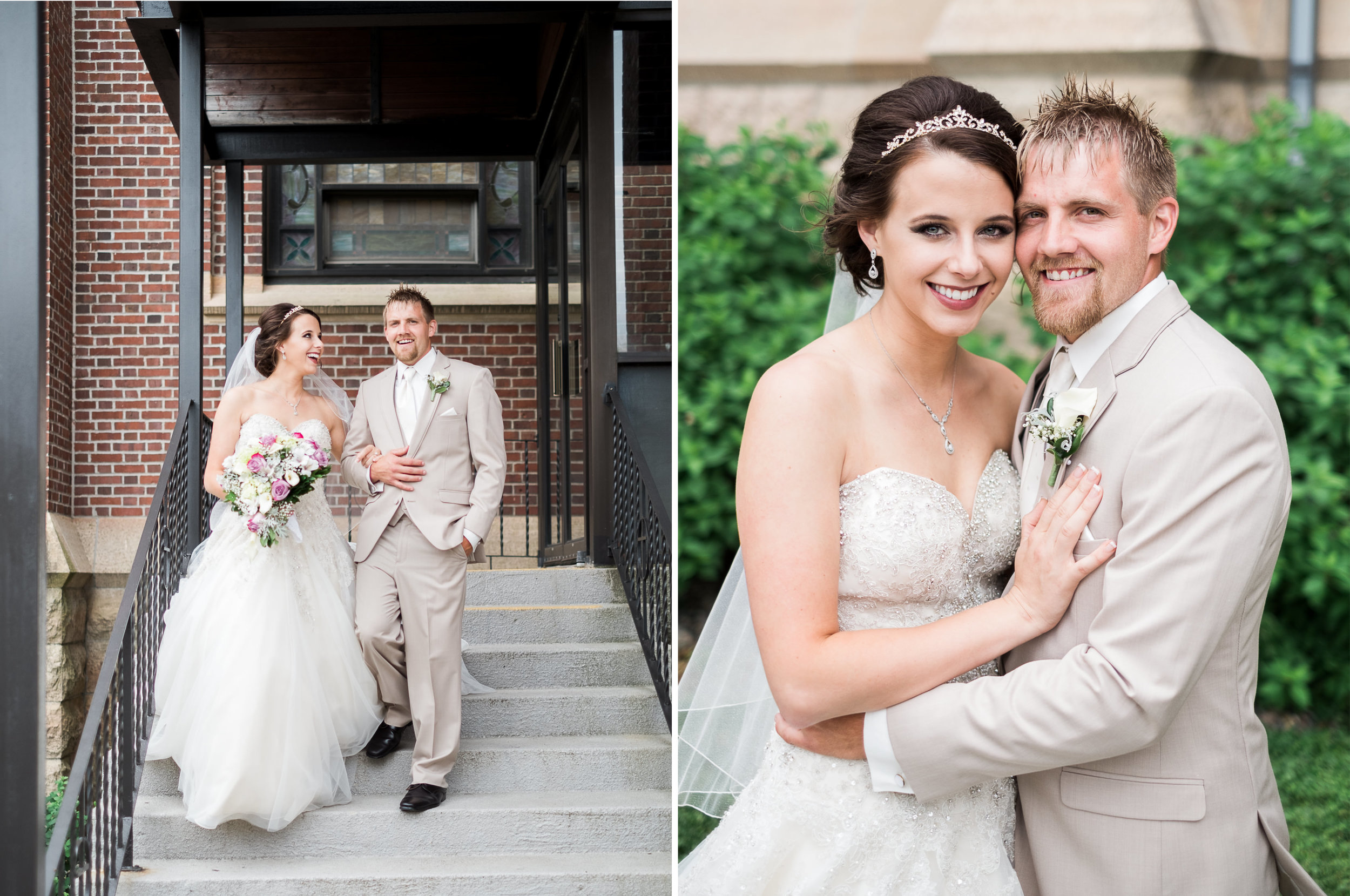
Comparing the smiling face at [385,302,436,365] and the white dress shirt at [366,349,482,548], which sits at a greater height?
the smiling face at [385,302,436,365]

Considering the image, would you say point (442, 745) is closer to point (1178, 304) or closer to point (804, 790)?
point (804, 790)

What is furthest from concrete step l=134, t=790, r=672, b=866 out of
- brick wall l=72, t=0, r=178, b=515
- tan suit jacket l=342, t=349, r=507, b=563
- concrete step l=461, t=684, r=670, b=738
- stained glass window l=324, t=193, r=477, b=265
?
stained glass window l=324, t=193, r=477, b=265

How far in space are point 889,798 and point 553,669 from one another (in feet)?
11.4

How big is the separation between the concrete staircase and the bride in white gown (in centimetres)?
13

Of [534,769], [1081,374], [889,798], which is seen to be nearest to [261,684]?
[534,769]

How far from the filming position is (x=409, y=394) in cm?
471

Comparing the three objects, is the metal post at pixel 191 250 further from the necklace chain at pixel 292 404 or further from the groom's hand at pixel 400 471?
the groom's hand at pixel 400 471

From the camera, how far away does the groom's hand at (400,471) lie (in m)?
4.55

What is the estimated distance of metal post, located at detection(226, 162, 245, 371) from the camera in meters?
7.02

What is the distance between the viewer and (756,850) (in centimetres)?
214

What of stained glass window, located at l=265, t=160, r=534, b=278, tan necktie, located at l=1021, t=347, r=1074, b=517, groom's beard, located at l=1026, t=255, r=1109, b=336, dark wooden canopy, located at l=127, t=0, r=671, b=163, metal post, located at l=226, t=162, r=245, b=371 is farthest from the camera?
stained glass window, located at l=265, t=160, r=534, b=278

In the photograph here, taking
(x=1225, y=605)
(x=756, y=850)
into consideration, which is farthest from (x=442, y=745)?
(x=1225, y=605)

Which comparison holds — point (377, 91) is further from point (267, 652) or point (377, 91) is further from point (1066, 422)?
point (1066, 422)

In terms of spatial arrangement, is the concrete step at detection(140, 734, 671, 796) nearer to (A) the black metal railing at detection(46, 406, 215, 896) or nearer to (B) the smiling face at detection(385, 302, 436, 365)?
(A) the black metal railing at detection(46, 406, 215, 896)
